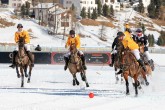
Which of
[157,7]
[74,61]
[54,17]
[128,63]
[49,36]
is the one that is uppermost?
[128,63]

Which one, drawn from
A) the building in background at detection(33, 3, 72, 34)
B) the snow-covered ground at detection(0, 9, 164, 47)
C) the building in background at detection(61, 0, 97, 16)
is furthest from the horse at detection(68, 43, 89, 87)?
the building in background at detection(61, 0, 97, 16)

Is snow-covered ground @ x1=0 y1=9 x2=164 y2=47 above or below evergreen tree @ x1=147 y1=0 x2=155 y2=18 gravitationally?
below

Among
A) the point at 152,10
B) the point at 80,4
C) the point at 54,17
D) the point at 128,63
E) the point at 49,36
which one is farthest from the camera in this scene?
the point at 152,10

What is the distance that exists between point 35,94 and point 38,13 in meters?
96.6

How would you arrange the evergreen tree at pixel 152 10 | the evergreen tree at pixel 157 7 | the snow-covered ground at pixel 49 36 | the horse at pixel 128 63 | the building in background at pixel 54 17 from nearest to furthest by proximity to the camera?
1. the horse at pixel 128 63
2. the snow-covered ground at pixel 49 36
3. the building in background at pixel 54 17
4. the evergreen tree at pixel 157 7
5. the evergreen tree at pixel 152 10

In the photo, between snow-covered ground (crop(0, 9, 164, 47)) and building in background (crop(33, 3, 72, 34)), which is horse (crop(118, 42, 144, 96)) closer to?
snow-covered ground (crop(0, 9, 164, 47))

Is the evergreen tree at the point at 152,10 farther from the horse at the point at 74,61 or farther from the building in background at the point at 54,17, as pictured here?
the horse at the point at 74,61

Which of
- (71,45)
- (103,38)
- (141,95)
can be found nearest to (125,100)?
(141,95)

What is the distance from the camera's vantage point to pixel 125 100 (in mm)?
14469

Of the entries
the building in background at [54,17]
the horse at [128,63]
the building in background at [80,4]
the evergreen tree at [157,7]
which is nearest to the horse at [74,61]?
the horse at [128,63]

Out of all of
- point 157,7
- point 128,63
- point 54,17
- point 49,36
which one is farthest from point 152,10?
point 128,63

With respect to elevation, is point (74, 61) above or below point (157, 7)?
above

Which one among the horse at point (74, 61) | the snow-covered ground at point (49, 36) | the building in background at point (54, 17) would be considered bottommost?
the snow-covered ground at point (49, 36)

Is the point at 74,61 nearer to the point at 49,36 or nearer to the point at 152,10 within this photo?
the point at 49,36
